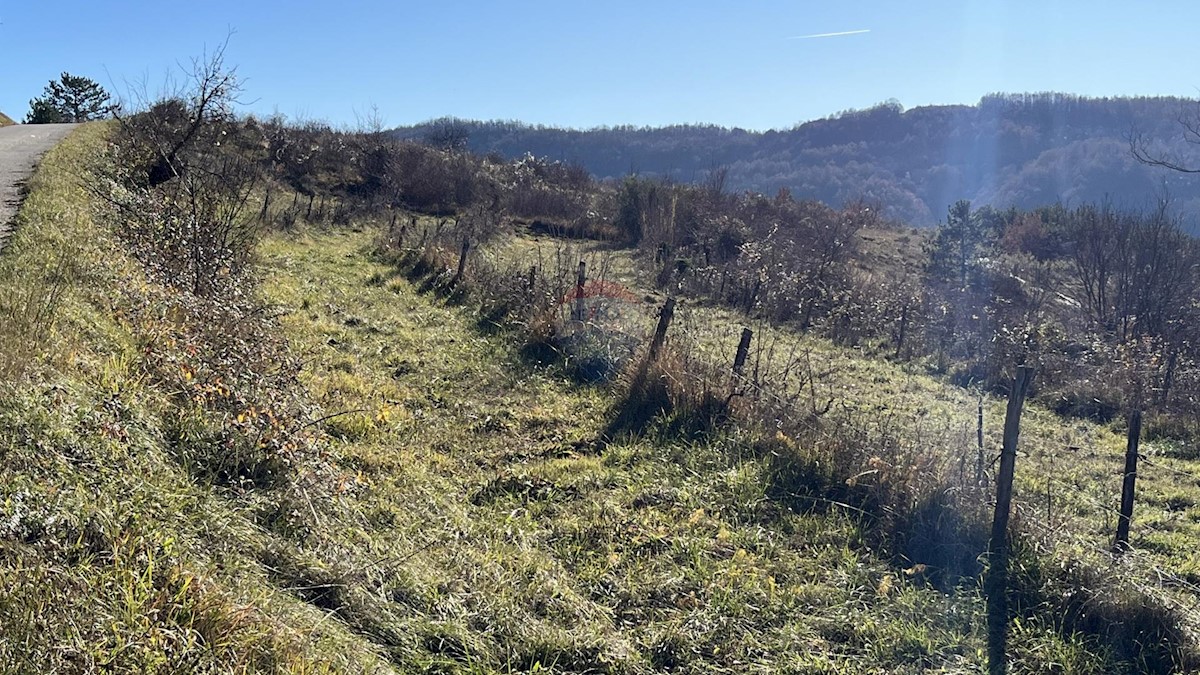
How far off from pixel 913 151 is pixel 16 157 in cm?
12120

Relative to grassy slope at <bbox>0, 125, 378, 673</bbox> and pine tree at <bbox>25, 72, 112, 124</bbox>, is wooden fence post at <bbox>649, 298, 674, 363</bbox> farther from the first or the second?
pine tree at <bbox>25, 72, 112, 124</bbox>

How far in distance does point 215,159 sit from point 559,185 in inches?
569

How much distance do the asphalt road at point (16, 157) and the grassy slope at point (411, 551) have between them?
101 cm

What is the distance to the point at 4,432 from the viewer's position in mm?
2979

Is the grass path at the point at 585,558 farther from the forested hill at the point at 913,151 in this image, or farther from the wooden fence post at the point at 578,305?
the forested hill at the point at 913,151

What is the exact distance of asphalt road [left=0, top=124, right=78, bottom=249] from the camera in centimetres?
742

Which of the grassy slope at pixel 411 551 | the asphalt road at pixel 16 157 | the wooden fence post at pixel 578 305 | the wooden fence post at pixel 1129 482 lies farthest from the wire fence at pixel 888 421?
the asphalt road at pixel 16 157

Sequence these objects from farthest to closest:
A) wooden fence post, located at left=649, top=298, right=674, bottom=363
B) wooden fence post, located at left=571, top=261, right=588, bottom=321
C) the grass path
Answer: wooden fence post, located at left=571, top=261, right=588, bottom=321 → wooden fence post, located at left=649, top=298, right=674, bottom=363 → the grass path

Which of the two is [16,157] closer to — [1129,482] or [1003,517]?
[1003,517]

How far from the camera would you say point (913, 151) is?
11331cm

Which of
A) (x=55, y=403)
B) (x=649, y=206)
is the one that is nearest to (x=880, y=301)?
(x=649, y=206)

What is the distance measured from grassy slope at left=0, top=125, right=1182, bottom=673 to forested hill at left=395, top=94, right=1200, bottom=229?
2812 inches

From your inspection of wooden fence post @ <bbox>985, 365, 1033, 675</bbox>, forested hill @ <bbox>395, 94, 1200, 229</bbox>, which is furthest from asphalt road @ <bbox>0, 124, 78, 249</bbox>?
forested hill @ <bbox>395, 94, 1200, 229</bbox>

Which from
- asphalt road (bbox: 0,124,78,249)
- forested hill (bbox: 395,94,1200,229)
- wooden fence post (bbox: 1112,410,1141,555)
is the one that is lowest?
wooden fence post (bbox: 1112,410,1141,555)
